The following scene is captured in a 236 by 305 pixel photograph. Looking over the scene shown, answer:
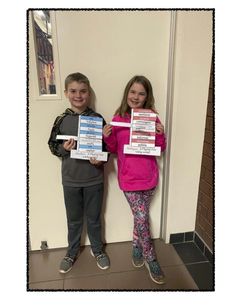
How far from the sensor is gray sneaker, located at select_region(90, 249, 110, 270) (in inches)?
72.1

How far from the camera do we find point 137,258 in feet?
6.20

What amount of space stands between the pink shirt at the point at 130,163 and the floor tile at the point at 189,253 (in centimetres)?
67

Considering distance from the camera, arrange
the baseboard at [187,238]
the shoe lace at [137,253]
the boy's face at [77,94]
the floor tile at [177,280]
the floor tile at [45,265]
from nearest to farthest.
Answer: the boy's face at [77,94] → the floor tile at [177,280] → the floor tile at [45,265] → the shoe lace at [137,253] → the baseboard at [187,238]

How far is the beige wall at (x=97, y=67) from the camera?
1.61 meters

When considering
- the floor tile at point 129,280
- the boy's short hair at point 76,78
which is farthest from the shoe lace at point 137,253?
the boy's short hair at point 76,78

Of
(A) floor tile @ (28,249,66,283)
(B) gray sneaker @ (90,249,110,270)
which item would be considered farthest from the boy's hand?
(A) floor tile @ (28,249,66,283)

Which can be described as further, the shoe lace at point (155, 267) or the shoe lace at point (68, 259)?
the shoe lace at point (68, 259)

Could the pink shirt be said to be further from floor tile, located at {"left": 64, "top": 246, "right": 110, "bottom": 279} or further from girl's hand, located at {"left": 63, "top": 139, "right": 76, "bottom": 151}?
floor tile, located at {"left": 64, "top": 246, "right": 110, "bottom": 279}

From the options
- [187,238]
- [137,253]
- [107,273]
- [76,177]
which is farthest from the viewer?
[187,238]

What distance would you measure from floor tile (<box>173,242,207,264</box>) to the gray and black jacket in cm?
90

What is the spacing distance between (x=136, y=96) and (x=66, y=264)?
50.4 inches

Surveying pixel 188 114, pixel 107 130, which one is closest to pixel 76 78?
pixel 107 130

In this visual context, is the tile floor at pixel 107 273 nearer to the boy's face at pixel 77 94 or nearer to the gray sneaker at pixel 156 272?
the gray sneaker at pixel 156 272

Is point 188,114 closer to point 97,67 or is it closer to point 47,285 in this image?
point 97,67
